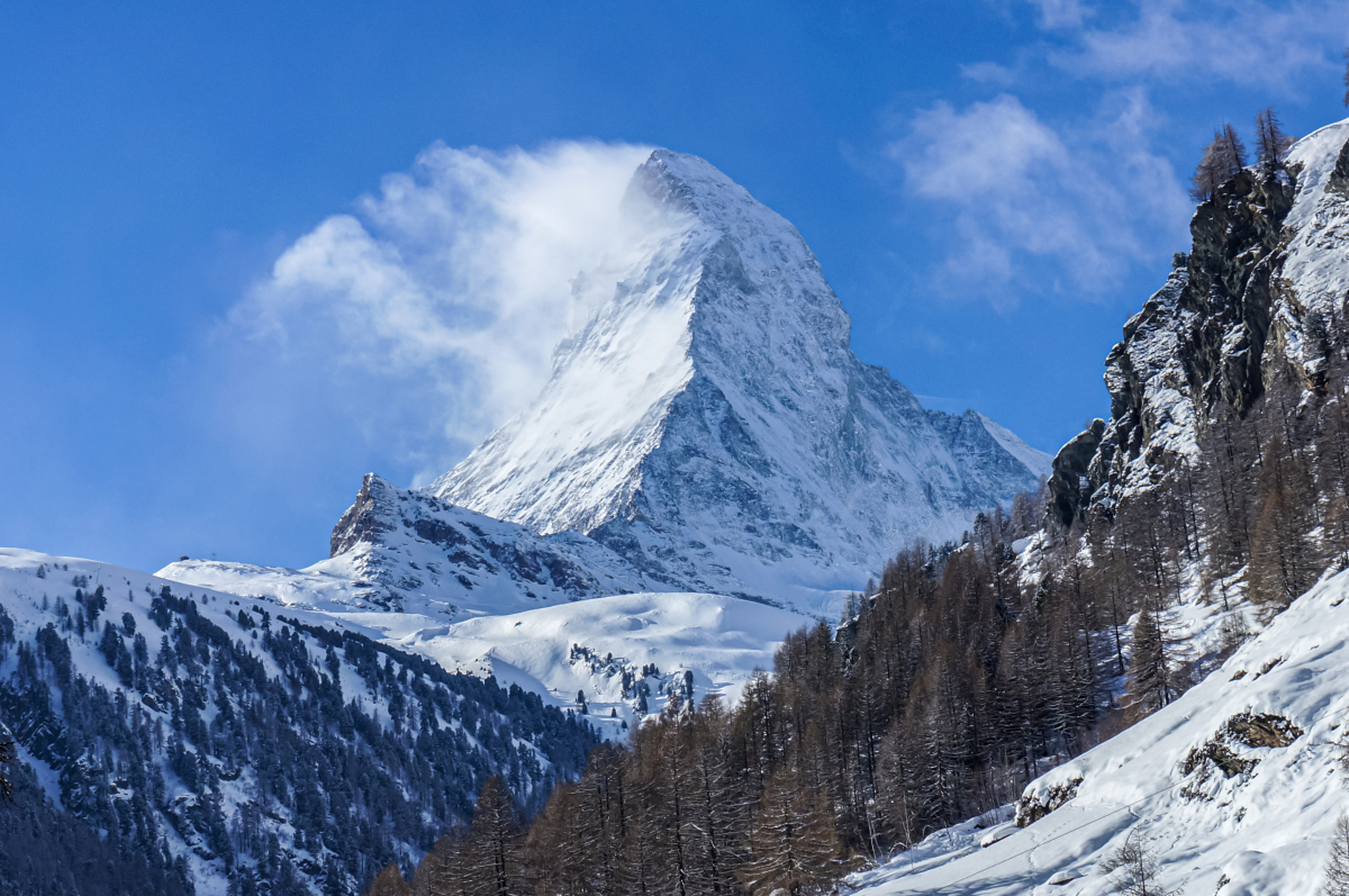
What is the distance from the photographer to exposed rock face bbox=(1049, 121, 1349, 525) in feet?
338

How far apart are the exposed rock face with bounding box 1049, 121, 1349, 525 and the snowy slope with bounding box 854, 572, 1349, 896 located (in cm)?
6407

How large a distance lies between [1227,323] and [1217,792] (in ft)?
310

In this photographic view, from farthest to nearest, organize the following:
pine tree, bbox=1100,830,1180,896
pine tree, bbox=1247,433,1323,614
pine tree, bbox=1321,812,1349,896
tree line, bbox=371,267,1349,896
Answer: pine tree, bbox=1247,433,1323,614, tree line, bbox=371,267,1349,896, pine tree, bbox=1100,830,1180,896, pine tree, bbox=1321,812,1349,896

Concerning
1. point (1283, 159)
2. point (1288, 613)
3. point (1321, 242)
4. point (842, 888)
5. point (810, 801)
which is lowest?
point (842, 888)

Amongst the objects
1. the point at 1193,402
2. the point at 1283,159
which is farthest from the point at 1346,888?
the point at 1283,159

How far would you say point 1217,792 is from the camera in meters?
38.4

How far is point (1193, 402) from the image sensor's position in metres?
120

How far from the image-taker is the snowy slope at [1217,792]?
3183cm

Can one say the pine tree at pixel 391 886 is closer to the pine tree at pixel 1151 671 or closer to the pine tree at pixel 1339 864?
the pine tree at pixel 1151 671

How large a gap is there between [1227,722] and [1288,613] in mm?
13347

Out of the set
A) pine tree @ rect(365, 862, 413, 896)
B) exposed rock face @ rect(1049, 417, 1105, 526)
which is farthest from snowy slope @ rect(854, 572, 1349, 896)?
exposed rock face @ rect(1049, 417, 1105, 526)

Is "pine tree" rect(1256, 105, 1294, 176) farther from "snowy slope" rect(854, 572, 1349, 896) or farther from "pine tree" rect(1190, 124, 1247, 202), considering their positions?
"snowy slope" rect(854, 572, 1349, 896)

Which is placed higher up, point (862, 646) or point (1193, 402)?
point (1193, 402)

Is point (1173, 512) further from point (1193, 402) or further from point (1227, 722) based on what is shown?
point (1227, 722)
